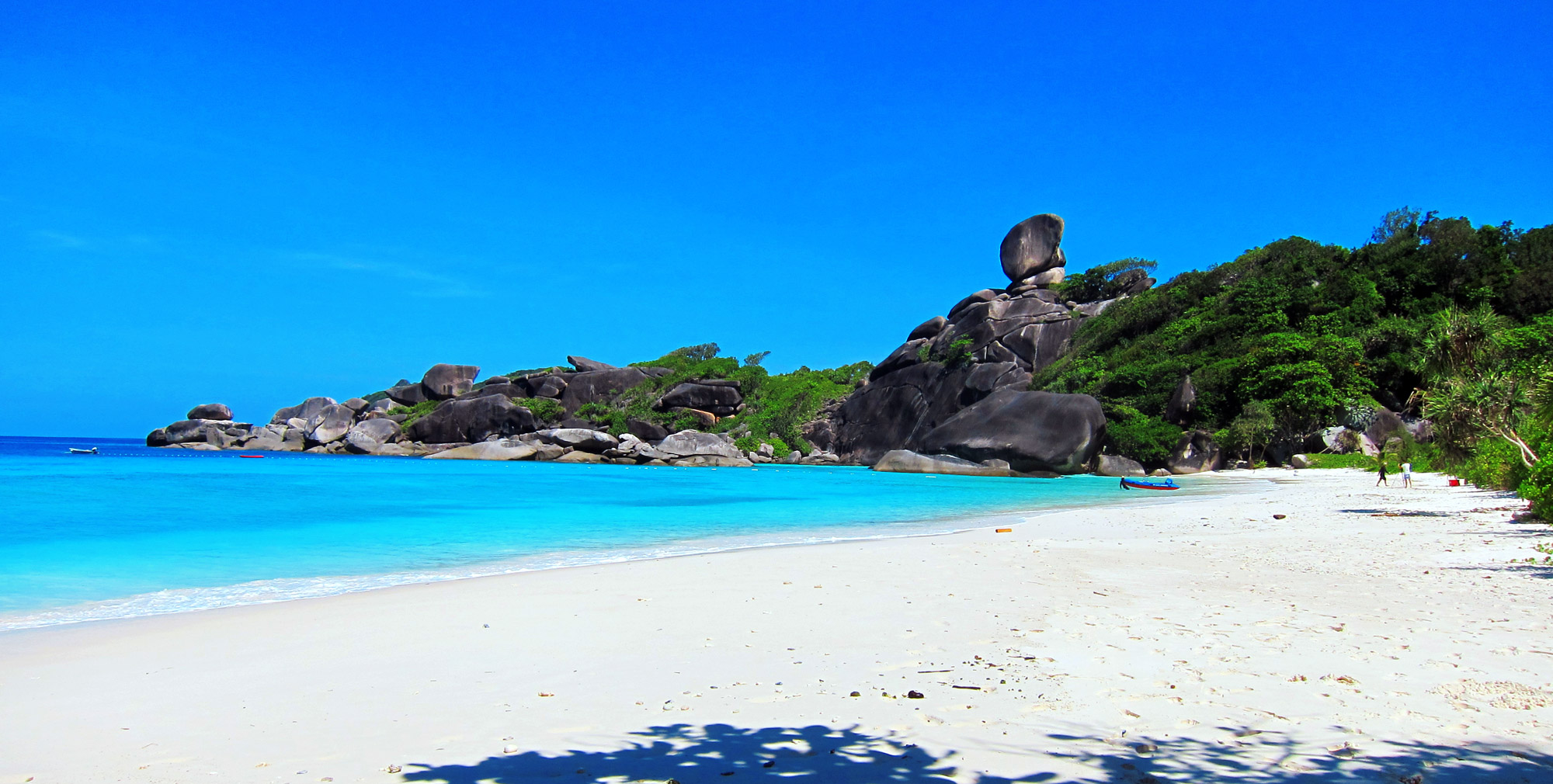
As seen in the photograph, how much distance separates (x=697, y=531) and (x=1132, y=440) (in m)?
30.3

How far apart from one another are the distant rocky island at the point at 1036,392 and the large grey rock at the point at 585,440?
0.38 feet

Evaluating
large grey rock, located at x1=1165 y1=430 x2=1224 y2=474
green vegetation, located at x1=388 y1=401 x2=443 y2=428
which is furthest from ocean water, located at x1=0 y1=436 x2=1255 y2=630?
green vegetation, located at x1=388 y1=401 x2=443 y2=428

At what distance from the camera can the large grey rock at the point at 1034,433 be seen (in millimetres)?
35781

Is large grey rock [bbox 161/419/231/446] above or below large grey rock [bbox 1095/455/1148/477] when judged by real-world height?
above

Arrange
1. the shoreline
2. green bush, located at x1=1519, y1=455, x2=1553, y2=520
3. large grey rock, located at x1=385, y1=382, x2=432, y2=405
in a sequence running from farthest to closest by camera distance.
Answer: large grey rock, located at x1=385, y1=382, x2=432, y2=405 → green bush, located at x1=1519, y1=455, x2=1553, y2=520 → the shoreline

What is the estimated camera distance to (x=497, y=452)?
53500 millimetres

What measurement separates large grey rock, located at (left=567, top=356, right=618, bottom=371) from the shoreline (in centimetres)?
5539

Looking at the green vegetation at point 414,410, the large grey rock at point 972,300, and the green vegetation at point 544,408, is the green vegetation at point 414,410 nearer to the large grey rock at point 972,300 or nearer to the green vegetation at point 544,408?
the green vegetation at point 544,408

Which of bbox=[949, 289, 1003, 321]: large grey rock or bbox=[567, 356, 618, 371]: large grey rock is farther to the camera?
bbox=[567, 356, 618, 371]: large grey rock

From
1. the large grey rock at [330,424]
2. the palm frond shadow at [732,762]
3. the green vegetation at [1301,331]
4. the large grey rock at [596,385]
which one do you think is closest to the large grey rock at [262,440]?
the large grey rock at [330,424]

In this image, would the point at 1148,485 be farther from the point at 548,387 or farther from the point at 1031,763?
the point at 548,387

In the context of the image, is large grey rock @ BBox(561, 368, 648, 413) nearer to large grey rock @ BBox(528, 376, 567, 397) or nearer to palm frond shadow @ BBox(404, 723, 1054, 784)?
large grey rock @ BBox(528, 376, 567, 397)

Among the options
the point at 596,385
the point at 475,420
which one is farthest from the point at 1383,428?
the point at 475,420

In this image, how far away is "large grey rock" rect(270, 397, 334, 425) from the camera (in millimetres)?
64375
